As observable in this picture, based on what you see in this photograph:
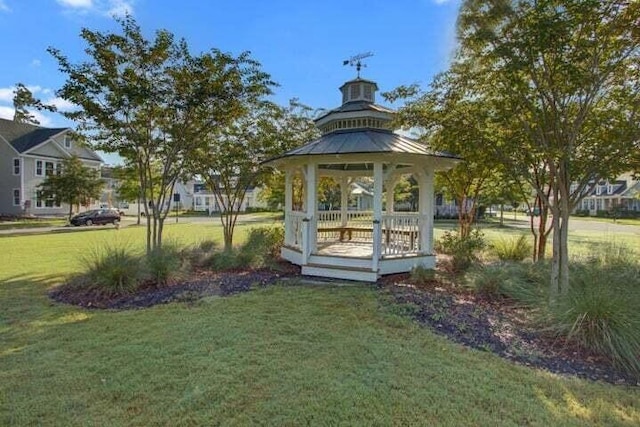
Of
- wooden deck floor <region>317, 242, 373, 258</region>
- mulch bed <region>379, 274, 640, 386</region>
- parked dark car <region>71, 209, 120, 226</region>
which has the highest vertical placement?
parked dark car <region>71, 209, 120, 226</region>

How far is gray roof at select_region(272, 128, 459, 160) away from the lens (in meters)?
8.05

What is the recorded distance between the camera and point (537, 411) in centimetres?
323

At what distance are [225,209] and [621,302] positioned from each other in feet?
33.4

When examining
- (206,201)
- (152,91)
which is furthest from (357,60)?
(206,201)

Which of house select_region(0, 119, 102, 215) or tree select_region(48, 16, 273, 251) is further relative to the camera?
house select_region(0, 119, 102, 215)

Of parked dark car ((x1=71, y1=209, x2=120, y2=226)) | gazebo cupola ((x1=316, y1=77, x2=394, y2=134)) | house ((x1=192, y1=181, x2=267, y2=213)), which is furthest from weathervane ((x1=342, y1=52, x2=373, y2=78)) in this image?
house ((x1=192, y1=181, x2=267, y2=213))

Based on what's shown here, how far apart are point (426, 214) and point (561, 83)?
163 inches

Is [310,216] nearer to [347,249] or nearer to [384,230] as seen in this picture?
[347,249]

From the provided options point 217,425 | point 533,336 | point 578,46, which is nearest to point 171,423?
point 217,425

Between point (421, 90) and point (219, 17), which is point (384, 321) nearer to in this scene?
point (421, 90)

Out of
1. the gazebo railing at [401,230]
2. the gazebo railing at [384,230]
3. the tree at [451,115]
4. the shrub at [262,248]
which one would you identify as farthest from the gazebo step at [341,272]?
the tree at [451,115]

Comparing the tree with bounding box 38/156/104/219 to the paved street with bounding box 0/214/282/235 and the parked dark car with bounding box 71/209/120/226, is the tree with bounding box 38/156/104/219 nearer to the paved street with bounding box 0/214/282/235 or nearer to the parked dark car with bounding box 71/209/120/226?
the parked dark car with bounding box 71/209/120/226

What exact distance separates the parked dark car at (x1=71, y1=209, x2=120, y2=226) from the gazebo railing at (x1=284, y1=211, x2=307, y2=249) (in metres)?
21.5

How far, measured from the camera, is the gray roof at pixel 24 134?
1213 inches
